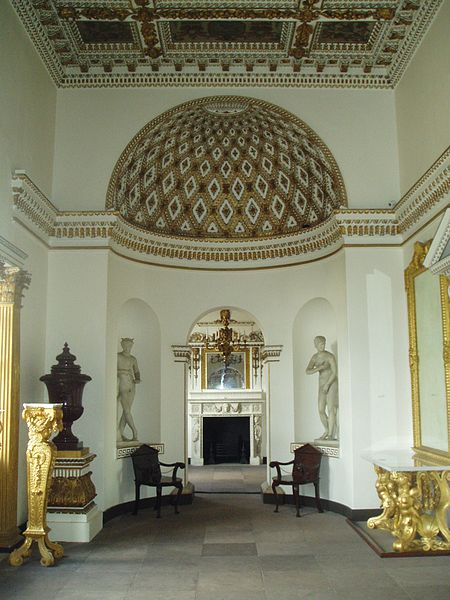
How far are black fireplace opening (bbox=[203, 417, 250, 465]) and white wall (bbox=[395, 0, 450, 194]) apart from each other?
8814 mm

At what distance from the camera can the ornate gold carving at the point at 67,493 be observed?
795cm

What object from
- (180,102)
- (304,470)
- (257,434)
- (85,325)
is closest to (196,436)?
(257,434)

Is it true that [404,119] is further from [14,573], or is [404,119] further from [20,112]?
[14,573]

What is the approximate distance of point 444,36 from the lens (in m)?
7.82

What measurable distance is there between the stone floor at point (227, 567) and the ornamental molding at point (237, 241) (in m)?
4.18

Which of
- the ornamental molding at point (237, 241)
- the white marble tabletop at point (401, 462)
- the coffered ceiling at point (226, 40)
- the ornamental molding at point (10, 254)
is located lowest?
the white marble tabletop at point (401, 462)

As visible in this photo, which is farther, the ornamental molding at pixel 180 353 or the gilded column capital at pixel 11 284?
the ornamental molding at pixel 180 353

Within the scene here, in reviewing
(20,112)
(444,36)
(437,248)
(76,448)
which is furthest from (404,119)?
(76,448)

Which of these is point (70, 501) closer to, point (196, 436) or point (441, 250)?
point (441, 250)

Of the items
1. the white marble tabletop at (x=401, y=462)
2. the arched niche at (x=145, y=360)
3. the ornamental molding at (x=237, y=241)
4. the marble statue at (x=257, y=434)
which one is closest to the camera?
the white marble tabletop at (x=401, y=462)

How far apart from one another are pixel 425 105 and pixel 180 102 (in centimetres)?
376

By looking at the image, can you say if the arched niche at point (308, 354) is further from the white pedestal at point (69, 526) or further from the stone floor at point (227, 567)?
the white pedestal at point (69, 526)

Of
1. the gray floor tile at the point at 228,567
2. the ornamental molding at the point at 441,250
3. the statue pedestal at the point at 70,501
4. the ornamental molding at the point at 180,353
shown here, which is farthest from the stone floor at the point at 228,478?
the ornamental molding at the point at 441,250

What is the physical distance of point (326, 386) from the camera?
34.1 ft
